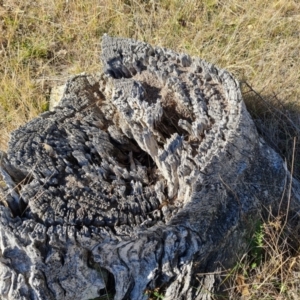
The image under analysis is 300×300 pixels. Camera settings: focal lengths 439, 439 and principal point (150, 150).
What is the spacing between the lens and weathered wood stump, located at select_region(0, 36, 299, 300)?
1.78 m

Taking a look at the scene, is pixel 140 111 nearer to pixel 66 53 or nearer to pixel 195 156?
pixel 195 156

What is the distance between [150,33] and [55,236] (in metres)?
2.48

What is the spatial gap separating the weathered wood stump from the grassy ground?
0.88 m

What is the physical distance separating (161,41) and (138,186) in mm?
2024

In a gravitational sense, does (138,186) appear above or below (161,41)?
below

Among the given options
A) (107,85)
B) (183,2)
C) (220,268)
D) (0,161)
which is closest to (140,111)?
(107,85)

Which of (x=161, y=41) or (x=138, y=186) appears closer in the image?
(x=138, y=186)

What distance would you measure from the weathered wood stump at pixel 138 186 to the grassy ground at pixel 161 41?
0.88 metres

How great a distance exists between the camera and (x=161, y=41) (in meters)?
3.76

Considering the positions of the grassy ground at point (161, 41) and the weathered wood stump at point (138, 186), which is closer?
the weathered wood stump at point (138, 186)

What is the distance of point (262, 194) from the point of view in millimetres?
2195

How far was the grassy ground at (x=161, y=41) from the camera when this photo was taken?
3.32 m

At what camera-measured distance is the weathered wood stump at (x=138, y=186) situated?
5.83 feet

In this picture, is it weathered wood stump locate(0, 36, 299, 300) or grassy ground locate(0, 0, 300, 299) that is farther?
grassy ground locate(0, 0, 300, 299)
